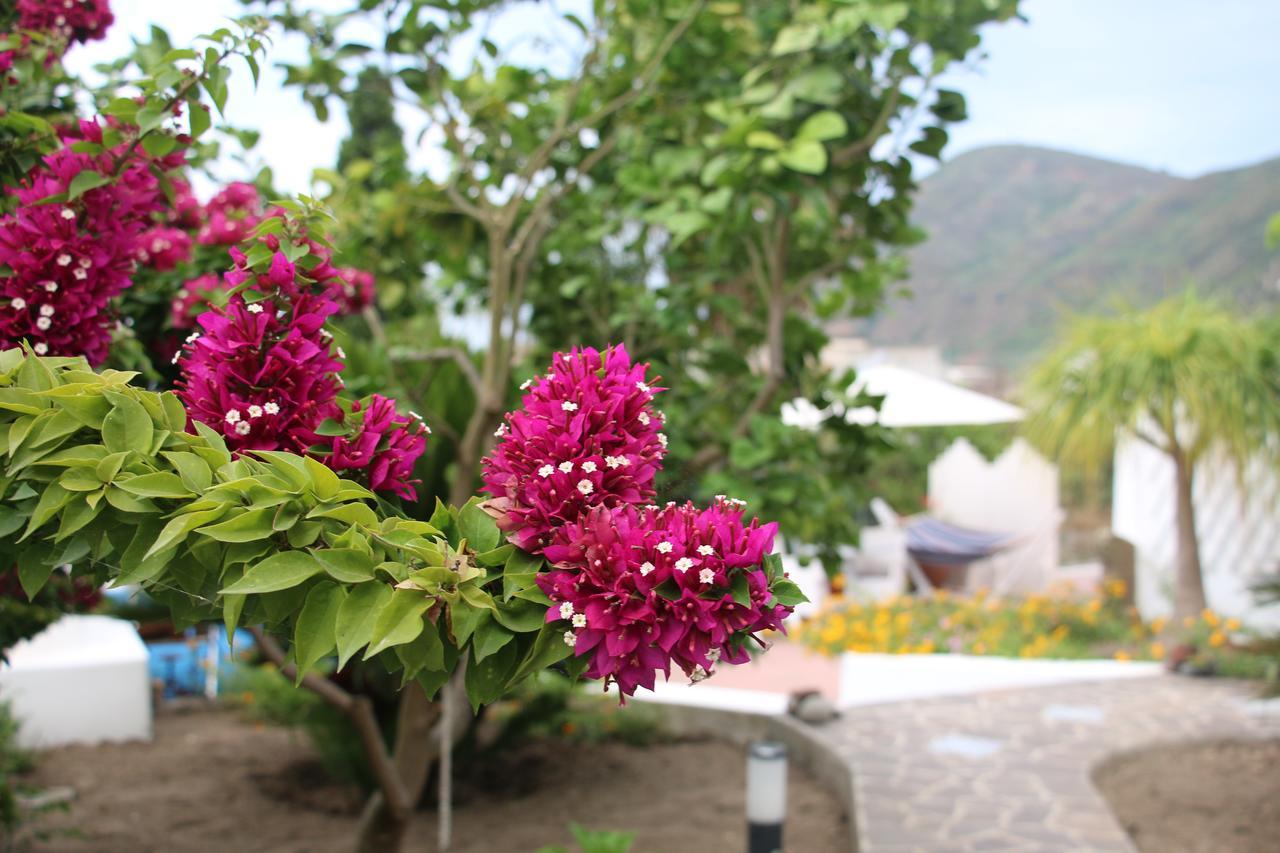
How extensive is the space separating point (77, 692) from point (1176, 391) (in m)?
6.16

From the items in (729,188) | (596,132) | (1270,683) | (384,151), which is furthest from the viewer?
(1270,683)

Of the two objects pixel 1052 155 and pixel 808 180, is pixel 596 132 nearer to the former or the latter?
pixel 808 180

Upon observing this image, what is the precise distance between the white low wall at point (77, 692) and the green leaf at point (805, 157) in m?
3.90

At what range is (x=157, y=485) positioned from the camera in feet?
2.88

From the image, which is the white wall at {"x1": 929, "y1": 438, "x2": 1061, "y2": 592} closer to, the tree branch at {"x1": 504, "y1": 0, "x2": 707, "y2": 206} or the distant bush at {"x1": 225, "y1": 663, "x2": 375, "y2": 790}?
the distant bush at {"x1": 225, "y1": 663, "x2": 375, "y2": 790}

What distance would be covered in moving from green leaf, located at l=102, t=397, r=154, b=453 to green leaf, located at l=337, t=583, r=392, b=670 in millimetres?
245

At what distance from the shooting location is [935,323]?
31.9 metres

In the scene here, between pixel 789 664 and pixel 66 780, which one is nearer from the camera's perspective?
pixel 66 780

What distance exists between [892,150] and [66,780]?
3.78 metres

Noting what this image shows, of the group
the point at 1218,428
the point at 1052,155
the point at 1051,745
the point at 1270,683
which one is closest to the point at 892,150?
the point at 1270,683

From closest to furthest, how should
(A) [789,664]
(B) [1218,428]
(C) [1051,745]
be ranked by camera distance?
1. (C) [1051,745]
2. (B) [1218,428]
3. (A) [789,664]

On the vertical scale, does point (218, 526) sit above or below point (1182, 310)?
below

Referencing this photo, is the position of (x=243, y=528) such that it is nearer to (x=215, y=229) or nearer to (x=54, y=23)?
(x=54, y=23)

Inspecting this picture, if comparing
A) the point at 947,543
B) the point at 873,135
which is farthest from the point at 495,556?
the point at 947,543
